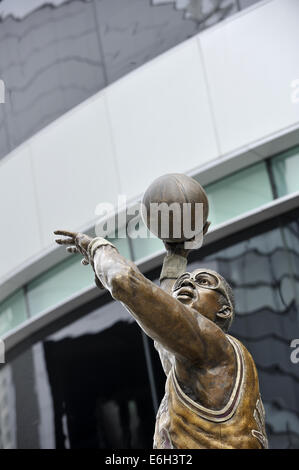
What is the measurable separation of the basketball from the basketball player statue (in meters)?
0.50

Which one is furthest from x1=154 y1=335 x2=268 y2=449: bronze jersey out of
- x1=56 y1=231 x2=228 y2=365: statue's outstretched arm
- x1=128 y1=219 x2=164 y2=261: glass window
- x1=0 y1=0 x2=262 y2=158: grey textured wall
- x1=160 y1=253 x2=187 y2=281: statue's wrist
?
x1=0 y1=0 x2=262 y2=158: grey textured wall

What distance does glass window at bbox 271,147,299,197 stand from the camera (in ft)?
41.2

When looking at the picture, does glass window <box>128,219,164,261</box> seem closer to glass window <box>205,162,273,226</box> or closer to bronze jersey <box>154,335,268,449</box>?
glass window <box>205,162,273,226</box>

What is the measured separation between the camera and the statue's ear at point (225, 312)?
208 inches

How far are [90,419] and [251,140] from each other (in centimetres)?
404

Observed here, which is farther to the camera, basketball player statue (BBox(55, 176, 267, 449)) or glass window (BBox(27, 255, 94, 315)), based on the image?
glass window (BBox(27, 255, 94, 315))

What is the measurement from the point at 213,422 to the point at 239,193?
823 cm

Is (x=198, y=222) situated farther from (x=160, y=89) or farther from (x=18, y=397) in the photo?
(x=18, y=397)

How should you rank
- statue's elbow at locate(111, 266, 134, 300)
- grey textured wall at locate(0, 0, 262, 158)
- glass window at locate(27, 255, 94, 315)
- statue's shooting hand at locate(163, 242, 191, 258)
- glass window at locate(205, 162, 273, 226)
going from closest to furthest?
statue's elbow at locate(111, 266, 134, 300)
statue's shooting hand at locate(163, 242, 191, 258)
glass window at locate(205, 162, 273, 226)
grey textured wall at locate(0, 0, 262, 158)
glass window at locate(27, 255, 94, 315)

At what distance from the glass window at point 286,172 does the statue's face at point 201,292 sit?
7.34 metres

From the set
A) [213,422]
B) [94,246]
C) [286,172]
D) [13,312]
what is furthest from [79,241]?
[13,312]

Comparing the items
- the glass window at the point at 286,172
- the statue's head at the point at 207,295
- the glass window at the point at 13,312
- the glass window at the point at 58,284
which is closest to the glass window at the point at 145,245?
the glass window at the point at 58,284

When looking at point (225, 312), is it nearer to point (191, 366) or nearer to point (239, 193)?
point (191, 366)

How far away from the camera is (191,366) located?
16.4 ft
